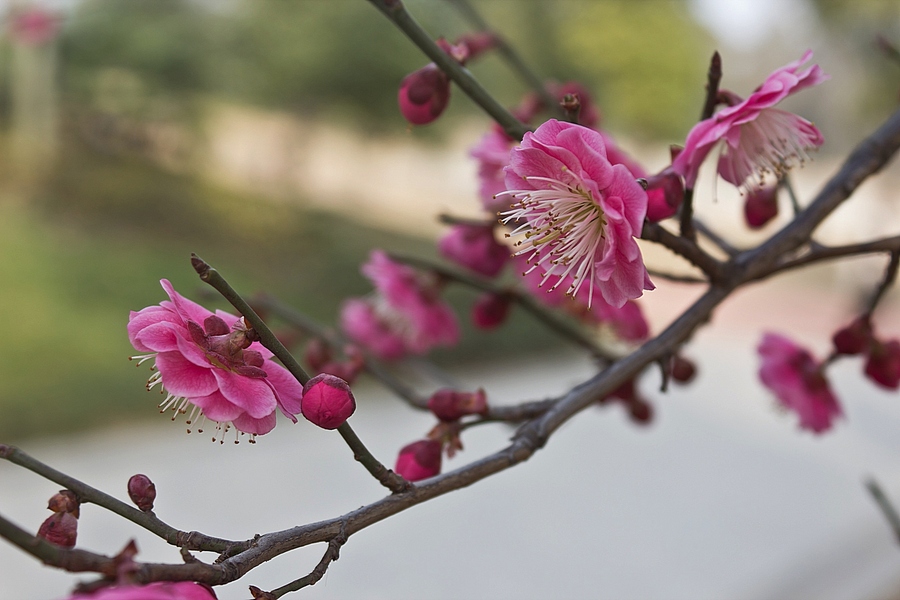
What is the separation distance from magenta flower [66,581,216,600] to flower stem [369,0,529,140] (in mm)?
248

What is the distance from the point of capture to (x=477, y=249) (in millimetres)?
683

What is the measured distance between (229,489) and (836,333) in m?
2.36

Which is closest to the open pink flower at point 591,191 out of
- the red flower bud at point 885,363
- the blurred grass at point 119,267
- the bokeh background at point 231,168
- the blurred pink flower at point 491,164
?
the blurred pink flower at point 491,164

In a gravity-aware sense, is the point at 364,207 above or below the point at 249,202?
above

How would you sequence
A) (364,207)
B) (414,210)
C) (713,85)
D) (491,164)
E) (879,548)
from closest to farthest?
(713,85)
(491,164)
(879,548)
(364,207)
(414,210)

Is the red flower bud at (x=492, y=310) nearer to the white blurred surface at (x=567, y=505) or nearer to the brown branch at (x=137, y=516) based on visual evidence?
the brown branch at (x=137, y=516)

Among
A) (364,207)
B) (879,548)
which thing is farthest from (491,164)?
(364,207)

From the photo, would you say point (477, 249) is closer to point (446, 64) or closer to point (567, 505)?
point (446, 64)

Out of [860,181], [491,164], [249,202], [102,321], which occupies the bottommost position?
[860,181]

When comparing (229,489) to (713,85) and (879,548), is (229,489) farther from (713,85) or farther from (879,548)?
(713,85)

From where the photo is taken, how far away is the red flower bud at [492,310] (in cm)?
73

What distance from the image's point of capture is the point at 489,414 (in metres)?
0.50

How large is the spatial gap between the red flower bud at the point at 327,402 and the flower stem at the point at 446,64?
16 cm

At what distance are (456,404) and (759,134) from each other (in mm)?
230
